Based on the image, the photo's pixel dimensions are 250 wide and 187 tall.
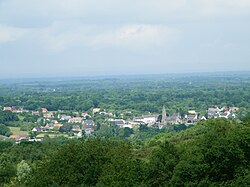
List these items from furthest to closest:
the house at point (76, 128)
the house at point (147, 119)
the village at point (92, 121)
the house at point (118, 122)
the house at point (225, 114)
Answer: the house at point (147, 119) → the house at point (118, 122) → the house at point (225, 114) → the house at point (76, 128) → the village at point (92, 121)

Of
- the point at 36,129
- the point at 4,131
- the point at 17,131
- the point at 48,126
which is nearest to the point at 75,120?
the point at 48,126

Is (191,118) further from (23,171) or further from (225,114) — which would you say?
(23,171)

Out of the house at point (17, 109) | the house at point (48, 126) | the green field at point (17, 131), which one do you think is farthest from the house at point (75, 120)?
the house at point (17, 109)

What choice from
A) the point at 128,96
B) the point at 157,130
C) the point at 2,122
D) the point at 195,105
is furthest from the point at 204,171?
the point at 128,96

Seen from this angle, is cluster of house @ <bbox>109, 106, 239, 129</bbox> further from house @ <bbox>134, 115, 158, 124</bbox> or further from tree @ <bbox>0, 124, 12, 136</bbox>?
tree @ <bbox>0, 124, 12, 136</bbox>

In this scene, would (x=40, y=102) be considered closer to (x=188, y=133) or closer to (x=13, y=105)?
(x=13, y=105)

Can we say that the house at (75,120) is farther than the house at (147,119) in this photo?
Yes

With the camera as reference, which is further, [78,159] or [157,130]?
[157,130]

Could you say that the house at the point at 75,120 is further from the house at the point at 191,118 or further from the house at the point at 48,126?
the house at the point at 191,118

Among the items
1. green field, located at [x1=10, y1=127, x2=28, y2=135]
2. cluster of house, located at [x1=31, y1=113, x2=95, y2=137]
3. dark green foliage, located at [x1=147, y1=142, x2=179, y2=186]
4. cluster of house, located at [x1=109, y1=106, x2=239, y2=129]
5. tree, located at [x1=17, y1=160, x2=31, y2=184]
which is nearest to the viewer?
dark green foliage, located at [x1=147, y1=142, x2=179, y2=186]

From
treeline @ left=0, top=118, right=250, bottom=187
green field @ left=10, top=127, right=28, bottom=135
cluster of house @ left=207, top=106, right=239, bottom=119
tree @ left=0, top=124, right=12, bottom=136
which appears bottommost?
green field @ left=10, top=127, right=28, bottom=135

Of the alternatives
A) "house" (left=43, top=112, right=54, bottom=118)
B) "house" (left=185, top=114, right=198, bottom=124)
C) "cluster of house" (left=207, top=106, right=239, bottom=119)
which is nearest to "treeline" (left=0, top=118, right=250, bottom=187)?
"house" (left=185, top=114, right=198, bottom=124)
